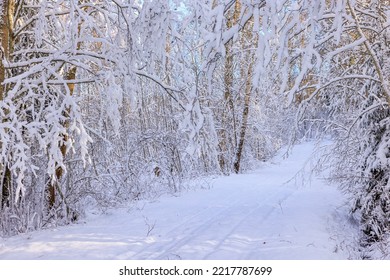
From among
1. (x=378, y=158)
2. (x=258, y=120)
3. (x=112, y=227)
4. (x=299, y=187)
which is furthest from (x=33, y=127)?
(x=258, y=120)

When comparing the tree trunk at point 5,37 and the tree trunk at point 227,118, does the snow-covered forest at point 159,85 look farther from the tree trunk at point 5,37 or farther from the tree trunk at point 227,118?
the tree trunk at point 227,118

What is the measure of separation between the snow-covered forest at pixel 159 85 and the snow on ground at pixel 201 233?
0.67 metres

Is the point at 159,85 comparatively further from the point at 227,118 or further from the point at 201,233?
the point at 227,118

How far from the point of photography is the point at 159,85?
6121 mm

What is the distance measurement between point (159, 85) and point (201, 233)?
2.50 m

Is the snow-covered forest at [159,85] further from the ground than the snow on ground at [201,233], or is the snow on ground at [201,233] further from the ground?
the snow-covered forest at [159,85]

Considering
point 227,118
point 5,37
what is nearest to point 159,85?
point 5,37

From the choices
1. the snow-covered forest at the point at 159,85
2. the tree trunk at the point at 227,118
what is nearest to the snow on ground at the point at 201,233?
the snow-covered forest at the point at 159,85

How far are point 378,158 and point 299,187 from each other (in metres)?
5.18

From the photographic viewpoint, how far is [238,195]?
31.9 ft

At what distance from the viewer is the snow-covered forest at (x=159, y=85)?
352cm
